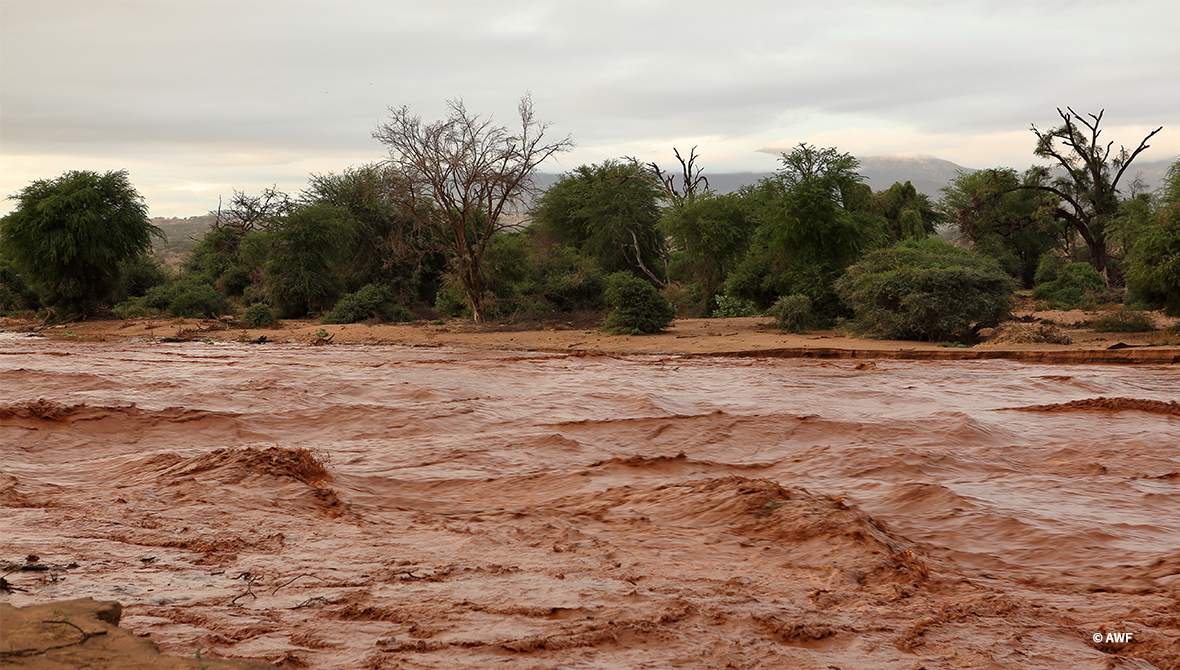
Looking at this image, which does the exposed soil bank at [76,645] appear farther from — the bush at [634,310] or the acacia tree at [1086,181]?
the acacia tree at [1086,181]

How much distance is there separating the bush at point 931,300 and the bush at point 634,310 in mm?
5204

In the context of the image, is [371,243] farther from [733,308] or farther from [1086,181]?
[1086,181]

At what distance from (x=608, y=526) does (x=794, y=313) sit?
17202 millimetres

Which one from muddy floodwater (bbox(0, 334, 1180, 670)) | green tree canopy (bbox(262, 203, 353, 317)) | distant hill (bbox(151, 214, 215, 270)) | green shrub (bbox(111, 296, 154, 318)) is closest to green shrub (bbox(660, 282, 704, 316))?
green tree canopy (bbox(262, 203, 353, 317))

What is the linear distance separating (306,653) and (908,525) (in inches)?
164

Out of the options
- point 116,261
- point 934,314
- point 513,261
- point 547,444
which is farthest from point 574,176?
point 547,444

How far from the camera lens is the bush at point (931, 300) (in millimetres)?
18766

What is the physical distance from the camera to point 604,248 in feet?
128

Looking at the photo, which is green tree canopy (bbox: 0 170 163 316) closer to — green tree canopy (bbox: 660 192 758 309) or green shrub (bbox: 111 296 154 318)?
green shrub (bbox: 111 296 154 318)

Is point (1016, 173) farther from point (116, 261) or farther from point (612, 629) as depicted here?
point (612, 629)

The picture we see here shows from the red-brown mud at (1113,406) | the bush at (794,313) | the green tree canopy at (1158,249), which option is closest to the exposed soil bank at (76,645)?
the red-brown mud at (1113,406)

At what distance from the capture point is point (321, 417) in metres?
9.79

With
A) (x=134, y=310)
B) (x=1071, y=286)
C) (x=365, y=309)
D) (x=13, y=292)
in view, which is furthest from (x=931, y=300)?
(x=13, y=292)

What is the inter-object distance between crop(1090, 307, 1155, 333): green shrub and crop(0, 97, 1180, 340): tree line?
1.95ft
